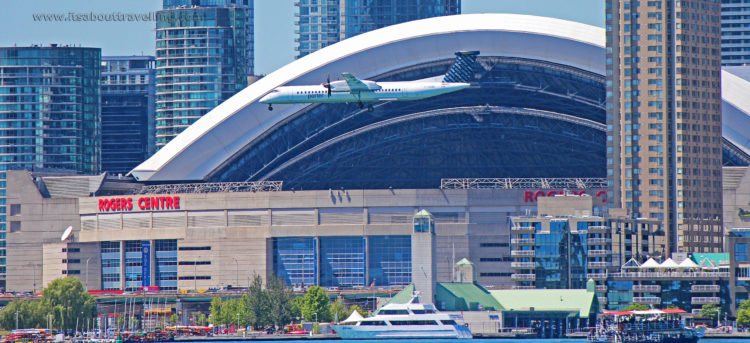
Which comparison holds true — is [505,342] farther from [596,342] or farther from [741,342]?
[741,342]

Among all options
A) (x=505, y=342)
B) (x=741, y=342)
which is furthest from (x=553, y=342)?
(x=741, y=342)

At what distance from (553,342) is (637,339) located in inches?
451

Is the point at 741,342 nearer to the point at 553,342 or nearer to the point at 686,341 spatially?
the point at 686,341

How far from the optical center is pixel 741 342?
193250 mm

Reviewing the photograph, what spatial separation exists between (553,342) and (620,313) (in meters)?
7.81

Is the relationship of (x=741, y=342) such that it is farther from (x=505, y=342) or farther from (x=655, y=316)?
(x=505, y=342)

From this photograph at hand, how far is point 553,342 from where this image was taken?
198m

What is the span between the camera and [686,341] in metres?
190

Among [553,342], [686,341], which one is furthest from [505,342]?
[686,341]

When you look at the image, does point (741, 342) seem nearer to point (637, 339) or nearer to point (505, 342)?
point (637, 339)

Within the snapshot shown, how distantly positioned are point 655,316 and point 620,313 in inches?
214

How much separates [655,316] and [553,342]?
11.4 metres

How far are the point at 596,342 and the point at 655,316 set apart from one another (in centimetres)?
694

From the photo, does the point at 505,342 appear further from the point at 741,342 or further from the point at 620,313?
the point at 741,342
